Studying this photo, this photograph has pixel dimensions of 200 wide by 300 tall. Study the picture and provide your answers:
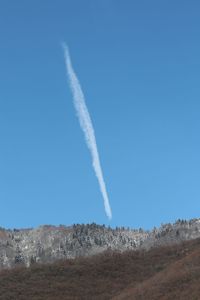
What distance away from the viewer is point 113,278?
7238 cm

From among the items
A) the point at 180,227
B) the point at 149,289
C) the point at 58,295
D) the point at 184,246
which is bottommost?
the point at 149,289

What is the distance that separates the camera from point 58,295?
6225cm

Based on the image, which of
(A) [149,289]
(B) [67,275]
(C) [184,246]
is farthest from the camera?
(C) [184,246]

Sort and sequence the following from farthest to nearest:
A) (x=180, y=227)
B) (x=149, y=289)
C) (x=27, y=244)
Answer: (x=27, y=244)
(x=180, y=227)
(x=149, y=289)

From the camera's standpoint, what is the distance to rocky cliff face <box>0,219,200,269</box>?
521 feet

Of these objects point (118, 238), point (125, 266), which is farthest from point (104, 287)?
point (118, 238)

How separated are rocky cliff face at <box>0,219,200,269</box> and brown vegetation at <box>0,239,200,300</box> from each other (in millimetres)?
69133

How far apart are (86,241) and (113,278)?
108 meters

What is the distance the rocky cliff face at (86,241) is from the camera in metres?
159

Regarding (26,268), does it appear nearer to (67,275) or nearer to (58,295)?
(67,275)

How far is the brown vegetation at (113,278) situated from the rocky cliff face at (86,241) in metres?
69.1

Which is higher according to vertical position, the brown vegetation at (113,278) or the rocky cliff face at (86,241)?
the rocky cliff face at (86,241)

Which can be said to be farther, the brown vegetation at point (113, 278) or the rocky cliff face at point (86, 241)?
the rocky cliff face at point (86, 241)

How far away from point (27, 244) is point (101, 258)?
11278 cm
